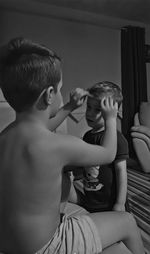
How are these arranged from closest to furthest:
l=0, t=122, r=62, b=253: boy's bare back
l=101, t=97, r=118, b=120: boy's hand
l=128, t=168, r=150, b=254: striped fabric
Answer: l=0, t=122, r=62, b=253: boy's bare back < l=101, t=97, r=118, b=120: boy's hand < l=128, t=168, r=150, b=254: striped fabric

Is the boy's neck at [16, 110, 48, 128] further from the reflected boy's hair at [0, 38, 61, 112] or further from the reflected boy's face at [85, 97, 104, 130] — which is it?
the reflected boy's face at [85, 97, 104, 130]

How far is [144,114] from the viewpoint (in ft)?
13.1

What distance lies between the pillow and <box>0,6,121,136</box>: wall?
0.77 metres

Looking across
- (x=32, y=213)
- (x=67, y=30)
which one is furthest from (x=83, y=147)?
(x=67, y=30)

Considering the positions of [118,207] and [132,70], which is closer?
[118,207]

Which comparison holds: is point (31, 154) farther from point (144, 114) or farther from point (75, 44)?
point (75, 44)

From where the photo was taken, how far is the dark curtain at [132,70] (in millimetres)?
4312

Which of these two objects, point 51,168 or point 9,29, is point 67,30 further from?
point 51,168

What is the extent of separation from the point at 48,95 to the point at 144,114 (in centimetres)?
352

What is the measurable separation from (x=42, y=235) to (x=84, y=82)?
3779 millimetres

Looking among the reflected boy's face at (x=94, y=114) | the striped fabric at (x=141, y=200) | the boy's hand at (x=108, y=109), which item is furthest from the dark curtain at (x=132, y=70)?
the boy's hand at (x=108, y=109)

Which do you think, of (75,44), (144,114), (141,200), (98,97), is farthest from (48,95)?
(75,44)

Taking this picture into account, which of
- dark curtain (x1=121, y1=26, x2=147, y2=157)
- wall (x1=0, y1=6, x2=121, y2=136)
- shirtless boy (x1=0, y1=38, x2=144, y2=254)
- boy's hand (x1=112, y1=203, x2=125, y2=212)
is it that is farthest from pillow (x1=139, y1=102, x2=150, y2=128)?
shirtless boy (x1=0, y1=38, x2=144, y2=254)

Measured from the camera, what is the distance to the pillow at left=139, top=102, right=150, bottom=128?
12.8ft
